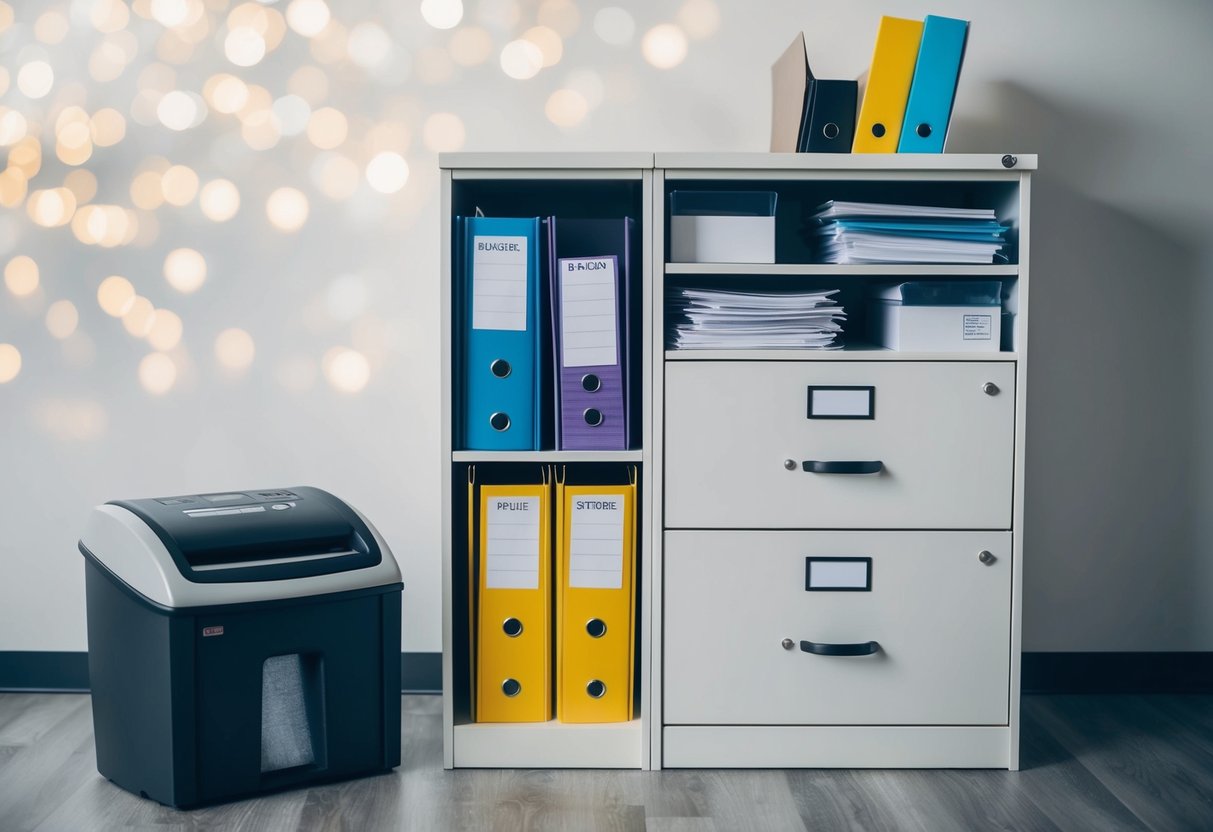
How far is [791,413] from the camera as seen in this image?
1767 mm

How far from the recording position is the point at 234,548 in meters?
1.63

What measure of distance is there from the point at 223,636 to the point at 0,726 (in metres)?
0.81

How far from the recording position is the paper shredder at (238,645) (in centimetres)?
158

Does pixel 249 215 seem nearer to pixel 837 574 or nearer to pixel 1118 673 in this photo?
pixel 837 574

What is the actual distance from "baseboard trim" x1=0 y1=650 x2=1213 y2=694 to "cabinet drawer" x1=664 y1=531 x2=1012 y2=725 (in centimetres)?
54

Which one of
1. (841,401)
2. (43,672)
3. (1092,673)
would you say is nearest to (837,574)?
(841,401)

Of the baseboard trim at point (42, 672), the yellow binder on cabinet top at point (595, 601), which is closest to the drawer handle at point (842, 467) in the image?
the yellow binder on cabinet top at point (595, 601)

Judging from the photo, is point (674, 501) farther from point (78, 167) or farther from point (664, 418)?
point (78, 167)

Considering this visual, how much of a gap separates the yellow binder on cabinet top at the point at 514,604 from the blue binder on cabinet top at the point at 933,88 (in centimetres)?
93

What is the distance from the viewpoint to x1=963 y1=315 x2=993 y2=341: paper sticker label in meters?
1.77

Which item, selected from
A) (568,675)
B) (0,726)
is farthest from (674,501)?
(0,726)

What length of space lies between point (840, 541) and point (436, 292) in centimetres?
102

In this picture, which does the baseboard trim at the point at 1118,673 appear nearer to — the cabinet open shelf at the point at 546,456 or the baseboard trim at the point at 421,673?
the cabinet open shelf at the point at 546,456

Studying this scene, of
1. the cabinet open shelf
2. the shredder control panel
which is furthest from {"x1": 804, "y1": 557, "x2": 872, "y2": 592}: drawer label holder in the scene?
the shredder control panel
